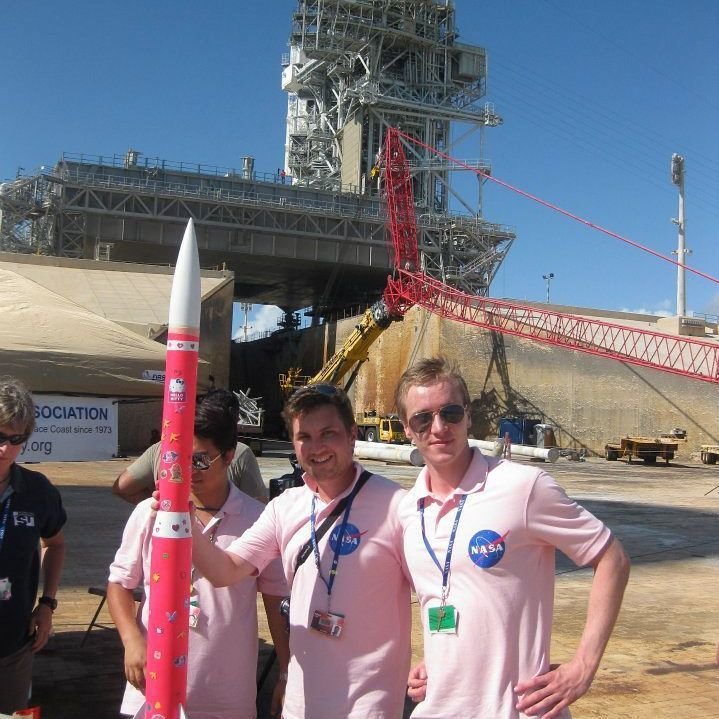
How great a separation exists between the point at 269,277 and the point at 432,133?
1762cm

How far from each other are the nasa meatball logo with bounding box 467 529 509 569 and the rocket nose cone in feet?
4.52

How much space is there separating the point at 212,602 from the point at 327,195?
5306 cm

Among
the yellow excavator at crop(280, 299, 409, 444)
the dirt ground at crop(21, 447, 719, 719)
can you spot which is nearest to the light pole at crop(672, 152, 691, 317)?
the yellow excavator at crop(280, 299, 409, 444)

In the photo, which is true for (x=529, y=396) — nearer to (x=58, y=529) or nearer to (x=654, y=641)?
(x=654, y=641)

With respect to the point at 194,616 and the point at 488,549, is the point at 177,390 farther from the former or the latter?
the point at 488,549

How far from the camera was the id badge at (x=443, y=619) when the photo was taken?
2.55 m

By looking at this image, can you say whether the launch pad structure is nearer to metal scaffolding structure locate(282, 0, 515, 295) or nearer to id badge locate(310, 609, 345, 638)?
metal scaffolding structure locate(282, 0, 515, 295)

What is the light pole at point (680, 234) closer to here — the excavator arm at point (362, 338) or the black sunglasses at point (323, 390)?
the excavator arm at point (362, 338)

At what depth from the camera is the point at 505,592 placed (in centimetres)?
251

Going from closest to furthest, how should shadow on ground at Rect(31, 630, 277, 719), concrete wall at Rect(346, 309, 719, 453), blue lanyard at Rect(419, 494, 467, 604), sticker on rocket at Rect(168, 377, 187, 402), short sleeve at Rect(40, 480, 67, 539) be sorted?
blue lanyard at Rect(419, 494, 467, 604), sticker on rocket at Rect(168, 377, 187, 402), short sleeve at Rect(40, 480, 67, 539), shadow on ground at Rect(31, 630, 277, 719), concrete wall at Rect(346, 309, 719, 453)

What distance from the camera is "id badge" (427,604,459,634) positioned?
255cm

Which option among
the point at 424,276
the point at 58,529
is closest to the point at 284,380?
the point at 424,276

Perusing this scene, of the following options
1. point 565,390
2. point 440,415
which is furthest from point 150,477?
point 565,390

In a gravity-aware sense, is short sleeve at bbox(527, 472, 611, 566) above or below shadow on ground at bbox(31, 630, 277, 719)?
above
